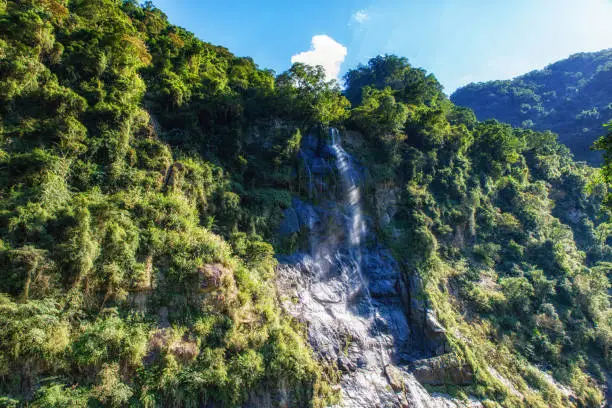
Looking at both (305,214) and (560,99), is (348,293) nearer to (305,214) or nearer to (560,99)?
(305,214)

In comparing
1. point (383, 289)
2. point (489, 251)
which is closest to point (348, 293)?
point (383, 289)

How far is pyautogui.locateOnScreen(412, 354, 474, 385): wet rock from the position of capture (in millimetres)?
16734

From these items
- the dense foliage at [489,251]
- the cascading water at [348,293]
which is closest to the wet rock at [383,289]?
the cascading water at [348,293]

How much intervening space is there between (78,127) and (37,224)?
Result: 4.93 metres

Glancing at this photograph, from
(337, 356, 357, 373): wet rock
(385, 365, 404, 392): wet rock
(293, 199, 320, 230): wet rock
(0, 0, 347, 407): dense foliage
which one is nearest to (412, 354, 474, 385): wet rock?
(385, 365, 404, 392): wet rock

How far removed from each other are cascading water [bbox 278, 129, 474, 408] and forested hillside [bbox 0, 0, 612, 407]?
104cm

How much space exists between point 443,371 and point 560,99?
→ 9957 cm

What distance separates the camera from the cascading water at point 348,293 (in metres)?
15.6

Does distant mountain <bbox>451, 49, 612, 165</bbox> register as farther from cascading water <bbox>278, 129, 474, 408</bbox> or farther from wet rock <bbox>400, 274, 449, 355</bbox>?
cascading water <bbox>278, 129, 474, 408</bbox>

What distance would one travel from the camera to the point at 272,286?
1595 centimetres

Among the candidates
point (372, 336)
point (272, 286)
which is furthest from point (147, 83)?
point (372, 336)

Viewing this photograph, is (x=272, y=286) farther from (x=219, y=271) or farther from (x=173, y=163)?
(x=173, y=163)

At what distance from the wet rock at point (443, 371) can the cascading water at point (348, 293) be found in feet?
2.36

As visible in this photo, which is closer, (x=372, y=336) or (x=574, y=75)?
(x=372, y=336)
